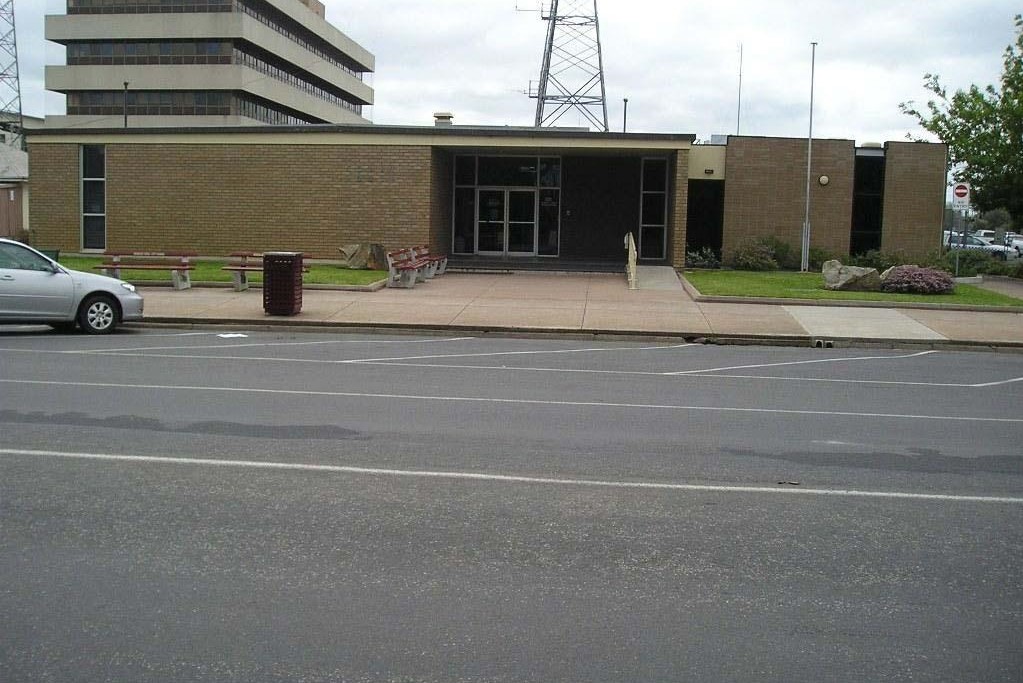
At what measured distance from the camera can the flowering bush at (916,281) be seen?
24.6m

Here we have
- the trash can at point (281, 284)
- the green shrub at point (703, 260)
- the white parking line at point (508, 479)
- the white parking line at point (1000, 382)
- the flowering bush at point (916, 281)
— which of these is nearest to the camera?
the white parking line at point (508, 479)

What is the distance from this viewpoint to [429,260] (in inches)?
1074

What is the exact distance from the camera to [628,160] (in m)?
34.3

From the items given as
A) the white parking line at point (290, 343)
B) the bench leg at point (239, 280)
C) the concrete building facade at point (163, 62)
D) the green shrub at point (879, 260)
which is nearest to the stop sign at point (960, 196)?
the green shrub at point (879, 260)

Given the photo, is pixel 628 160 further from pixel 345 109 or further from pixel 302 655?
pixel 345 109

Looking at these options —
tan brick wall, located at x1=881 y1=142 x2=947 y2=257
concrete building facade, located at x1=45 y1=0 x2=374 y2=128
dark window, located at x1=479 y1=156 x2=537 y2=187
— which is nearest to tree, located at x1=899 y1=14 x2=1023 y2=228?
tan brick wall, located at x1=881 y1=142 x2=947 y2=257

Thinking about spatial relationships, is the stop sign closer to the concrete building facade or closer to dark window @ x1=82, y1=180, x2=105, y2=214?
dark window @ x1=82, y1=180, x2=105, y2=214

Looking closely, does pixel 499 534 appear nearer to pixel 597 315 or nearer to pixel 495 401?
pixel 495 401

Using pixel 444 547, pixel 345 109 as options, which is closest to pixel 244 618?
pixel 444 547

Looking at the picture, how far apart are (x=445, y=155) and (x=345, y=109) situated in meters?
66.9

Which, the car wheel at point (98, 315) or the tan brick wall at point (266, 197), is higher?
the tan brick wall at point (266, 197)

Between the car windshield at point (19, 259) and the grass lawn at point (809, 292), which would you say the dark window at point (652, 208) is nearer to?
the grass lawn at point (809, 292)

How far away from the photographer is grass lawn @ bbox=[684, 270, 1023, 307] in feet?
75.6

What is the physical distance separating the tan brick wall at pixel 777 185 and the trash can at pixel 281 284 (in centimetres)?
1803
